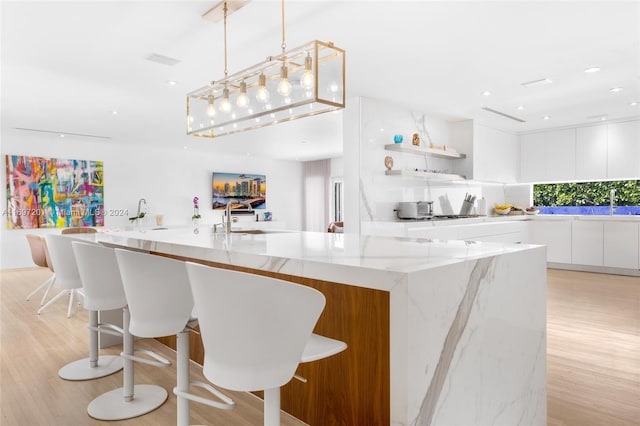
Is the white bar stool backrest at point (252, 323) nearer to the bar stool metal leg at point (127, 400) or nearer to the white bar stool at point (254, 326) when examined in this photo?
the white bar stool at point (254, 326)

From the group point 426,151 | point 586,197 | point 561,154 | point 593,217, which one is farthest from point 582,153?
point 426,151

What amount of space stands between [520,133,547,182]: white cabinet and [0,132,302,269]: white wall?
5.61 metres

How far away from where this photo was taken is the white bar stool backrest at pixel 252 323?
1.14 m

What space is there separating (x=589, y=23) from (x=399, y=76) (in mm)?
1596

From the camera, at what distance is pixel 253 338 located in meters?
1.19

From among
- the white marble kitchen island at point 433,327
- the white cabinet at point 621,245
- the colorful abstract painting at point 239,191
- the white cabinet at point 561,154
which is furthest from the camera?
the colorful abstract painting at point 239,191

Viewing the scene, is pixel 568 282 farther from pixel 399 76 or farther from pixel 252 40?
pixel 252 40

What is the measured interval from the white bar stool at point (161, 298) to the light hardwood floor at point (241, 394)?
1.67 feet

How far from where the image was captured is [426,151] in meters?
5.45

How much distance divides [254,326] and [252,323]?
10mm

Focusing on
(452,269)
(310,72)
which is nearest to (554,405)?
(452,269)

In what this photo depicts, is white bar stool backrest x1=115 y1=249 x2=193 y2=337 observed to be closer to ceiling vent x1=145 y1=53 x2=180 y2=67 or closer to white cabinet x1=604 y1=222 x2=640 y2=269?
ceiling vent x1=145 y1=53 x2=180 y2=67

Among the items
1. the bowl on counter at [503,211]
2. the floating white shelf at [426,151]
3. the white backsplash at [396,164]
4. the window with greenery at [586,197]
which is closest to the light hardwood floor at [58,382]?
the white backsplash at [396,164]

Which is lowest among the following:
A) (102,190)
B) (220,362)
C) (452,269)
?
(220,362)
